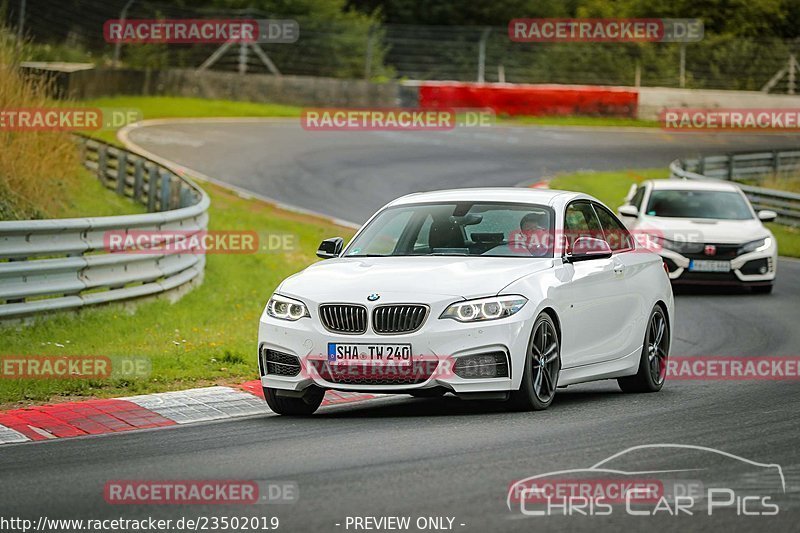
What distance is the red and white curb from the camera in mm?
9891

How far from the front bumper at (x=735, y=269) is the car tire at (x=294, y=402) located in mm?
11399

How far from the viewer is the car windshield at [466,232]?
1106 centimetres

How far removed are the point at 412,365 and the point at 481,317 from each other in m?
0.57

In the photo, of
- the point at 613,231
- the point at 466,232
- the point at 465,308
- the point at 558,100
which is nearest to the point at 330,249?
the point at 466,232

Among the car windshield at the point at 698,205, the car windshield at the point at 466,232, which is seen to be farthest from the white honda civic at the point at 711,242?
the car windshield at the point at 466,232

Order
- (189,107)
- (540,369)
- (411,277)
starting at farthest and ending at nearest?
(189,107) → (540,369) → (411,277)

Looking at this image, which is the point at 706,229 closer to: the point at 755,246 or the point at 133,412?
the point at 755,246

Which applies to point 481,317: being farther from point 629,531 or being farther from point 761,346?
point 761,346

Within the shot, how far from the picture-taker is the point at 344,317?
1011 cm

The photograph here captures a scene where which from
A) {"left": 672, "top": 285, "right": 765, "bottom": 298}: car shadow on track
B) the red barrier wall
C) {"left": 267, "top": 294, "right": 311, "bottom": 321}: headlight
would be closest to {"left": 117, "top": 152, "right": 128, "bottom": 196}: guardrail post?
{"left": 672, "top": 285, "right": 765, "bottom": 298}: car shadow on track

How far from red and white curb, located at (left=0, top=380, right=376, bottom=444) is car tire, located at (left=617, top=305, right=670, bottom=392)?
86.1 inches

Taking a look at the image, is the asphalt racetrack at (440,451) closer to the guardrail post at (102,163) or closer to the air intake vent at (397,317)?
the air intake vent at (397,317)

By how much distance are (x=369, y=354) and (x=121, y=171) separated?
1533 centimetres

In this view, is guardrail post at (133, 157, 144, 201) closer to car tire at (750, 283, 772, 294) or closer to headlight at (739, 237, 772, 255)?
headlight at (739, 237, 772, 255)
